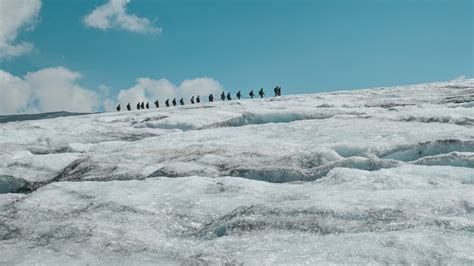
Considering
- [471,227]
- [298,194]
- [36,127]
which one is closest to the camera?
[471,227]

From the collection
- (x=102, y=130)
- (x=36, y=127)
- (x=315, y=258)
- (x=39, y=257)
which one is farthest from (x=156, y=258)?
(x=36, y=127)

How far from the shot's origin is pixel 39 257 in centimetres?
985

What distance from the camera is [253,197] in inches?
481

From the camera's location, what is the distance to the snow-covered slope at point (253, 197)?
9.57 meters

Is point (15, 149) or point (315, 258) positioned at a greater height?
point (15, 149)

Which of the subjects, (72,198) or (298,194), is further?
(72,198)

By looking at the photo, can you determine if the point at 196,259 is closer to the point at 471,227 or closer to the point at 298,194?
the point at 298,194

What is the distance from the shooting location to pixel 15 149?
810 inches

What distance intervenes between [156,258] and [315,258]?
10.1 ft

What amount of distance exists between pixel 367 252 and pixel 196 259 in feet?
10.6

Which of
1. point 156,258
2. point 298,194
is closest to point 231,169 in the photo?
point 298,194

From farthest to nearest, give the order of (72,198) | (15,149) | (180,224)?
(15,149)
(72,198)
(180,224)

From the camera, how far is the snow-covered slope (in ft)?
31.4

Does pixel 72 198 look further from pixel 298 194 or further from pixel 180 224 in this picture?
pixel 298 194
